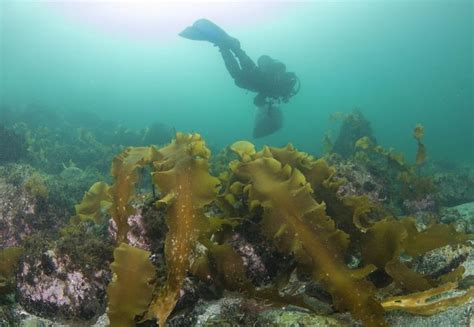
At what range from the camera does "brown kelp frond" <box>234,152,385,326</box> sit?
6.01ft

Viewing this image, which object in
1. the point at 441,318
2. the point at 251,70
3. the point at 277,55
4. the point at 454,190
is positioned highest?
the point at 277,55

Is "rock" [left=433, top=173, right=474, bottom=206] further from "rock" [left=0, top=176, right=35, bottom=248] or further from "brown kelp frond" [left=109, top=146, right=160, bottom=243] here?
"rock" [left=0, top=176, right=35, bottom=248]

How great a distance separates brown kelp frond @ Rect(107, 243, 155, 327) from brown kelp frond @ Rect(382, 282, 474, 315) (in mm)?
1271

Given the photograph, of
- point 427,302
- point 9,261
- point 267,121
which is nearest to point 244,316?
point 427,302

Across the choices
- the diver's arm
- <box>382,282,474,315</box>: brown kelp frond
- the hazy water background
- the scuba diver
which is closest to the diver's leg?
the scuba diver

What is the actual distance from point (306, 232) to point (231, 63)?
33.4ft

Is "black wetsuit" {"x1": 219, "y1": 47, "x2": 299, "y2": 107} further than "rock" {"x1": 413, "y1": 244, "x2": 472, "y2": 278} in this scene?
Yes

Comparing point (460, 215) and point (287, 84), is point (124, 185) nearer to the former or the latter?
point (460, 215)

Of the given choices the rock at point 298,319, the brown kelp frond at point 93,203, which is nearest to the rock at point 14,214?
the brown kelp frond at point 93,203

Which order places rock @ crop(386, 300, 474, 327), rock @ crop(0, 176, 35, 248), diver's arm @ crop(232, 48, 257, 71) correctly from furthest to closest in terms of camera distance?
diver's arm @ crop(232, 48, 257, 71), rock @ crop(0, 176, 35, 248), rock @ crop(386, 300, 474, 327)

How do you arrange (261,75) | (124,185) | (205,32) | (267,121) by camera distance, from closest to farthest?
(124,185) → (205,32) → (261,75) → (267,121)

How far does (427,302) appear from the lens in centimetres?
179

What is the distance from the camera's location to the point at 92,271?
2.31 metres

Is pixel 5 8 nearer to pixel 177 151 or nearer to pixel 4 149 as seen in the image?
pixel 4 149
